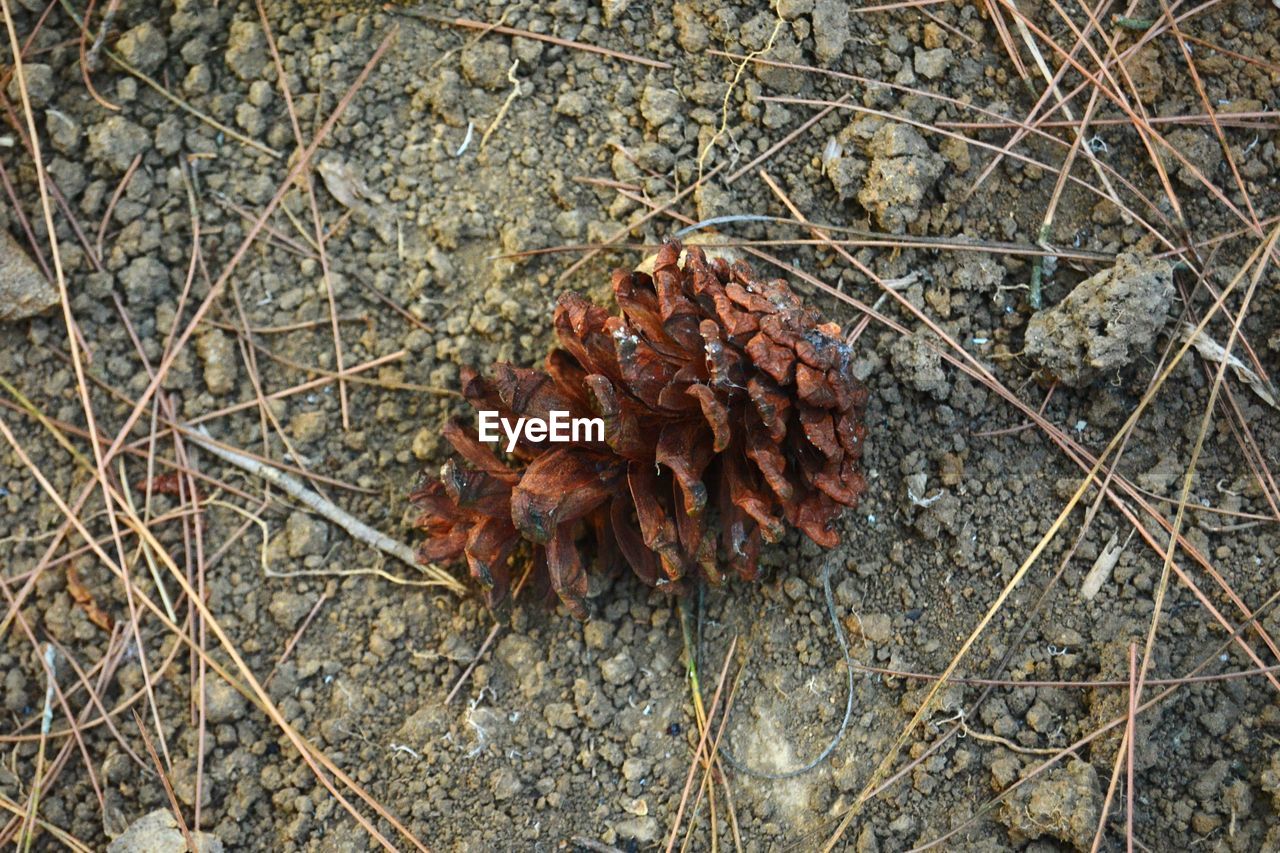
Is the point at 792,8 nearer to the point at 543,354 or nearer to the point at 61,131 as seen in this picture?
the point at 543,354

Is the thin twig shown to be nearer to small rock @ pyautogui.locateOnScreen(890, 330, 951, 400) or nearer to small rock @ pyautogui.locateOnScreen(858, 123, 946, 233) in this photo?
small rock @ pyautogui.locateOnScreen(890, 330, 951, 400)

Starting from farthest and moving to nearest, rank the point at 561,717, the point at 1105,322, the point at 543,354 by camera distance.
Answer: the point at 543,354 → the point at 561,717 → the point at 1105,322

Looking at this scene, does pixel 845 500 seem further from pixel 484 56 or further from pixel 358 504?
pixel 484 56

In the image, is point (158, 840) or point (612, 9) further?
point (612, 9)

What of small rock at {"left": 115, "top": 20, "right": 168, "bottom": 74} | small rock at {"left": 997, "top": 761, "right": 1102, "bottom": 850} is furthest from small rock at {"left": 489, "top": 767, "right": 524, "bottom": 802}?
small rock at {"left": 115, "top": 20, "right": 168, "bottom": 74}

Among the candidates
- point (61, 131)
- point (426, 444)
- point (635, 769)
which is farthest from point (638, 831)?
point (61, 131)
